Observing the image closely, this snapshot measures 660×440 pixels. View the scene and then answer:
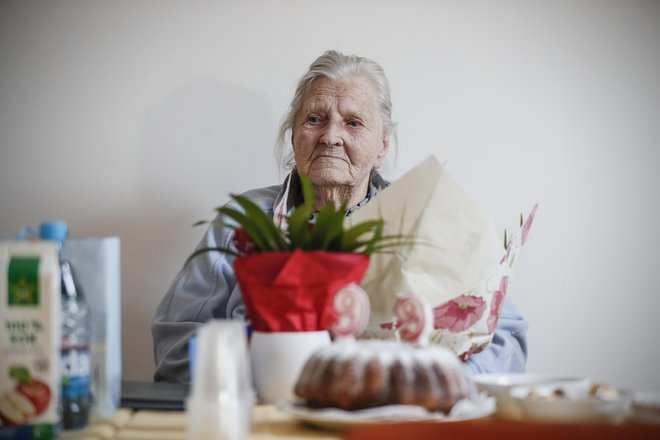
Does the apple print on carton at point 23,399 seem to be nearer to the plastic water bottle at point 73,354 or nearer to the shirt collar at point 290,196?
the plastic water bottle at point 73,354

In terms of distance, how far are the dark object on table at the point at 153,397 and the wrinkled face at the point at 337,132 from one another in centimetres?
92

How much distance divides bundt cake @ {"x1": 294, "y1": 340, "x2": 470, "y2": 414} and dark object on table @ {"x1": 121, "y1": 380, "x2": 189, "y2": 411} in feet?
0.80

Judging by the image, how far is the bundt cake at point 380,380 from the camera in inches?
31.1

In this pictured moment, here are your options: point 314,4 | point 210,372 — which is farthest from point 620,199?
point 210,372

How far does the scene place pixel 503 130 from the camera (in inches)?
80.5

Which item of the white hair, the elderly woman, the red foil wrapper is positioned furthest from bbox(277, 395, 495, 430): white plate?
the white hair

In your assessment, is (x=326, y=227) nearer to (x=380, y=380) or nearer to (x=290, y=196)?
(x=380, y=380)

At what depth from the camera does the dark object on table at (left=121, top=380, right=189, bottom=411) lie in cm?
98

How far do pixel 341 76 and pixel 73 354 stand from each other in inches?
49.2

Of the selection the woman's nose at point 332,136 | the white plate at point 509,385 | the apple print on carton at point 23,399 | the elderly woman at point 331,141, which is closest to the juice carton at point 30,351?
the apple print on carton at point 23,399

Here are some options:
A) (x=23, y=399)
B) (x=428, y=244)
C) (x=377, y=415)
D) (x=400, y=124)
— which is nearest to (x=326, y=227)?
(x=428, y=244)

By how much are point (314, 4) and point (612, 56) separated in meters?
0.90

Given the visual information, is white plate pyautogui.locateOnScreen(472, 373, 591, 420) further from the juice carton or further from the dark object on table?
the juice carton

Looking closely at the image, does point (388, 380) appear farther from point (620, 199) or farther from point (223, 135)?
point (620, 199)
